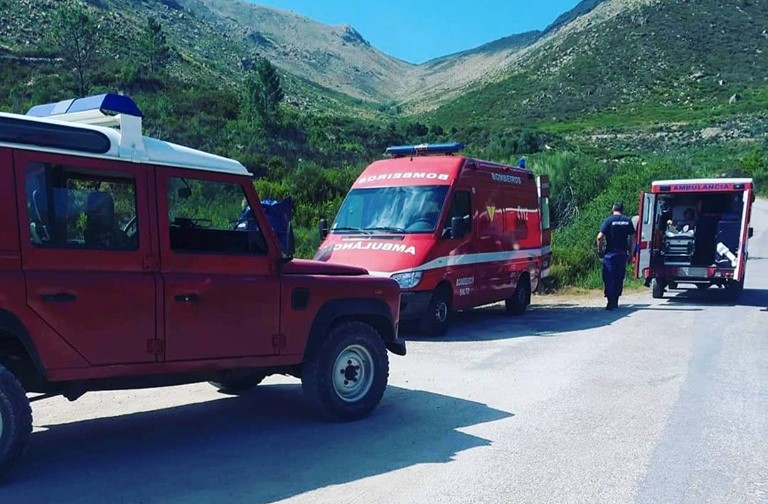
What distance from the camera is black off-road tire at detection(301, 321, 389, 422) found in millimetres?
6637

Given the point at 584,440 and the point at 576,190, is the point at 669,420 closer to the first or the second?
the point at 584,440

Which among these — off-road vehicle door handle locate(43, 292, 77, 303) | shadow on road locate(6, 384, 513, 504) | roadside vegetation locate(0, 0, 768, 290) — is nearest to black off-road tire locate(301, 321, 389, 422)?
shadow on road locate(6, 384, 513, 504)

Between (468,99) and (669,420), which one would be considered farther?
(468,99)

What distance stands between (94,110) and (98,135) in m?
0.48

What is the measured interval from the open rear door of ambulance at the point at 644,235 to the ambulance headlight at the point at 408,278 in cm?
735

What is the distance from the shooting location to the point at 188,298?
5.65m

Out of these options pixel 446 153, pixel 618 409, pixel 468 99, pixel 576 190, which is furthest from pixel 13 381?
pixel 468 99

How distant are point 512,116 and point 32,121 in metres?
79.0

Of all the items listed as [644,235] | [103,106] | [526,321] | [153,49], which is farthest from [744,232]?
[153,49]

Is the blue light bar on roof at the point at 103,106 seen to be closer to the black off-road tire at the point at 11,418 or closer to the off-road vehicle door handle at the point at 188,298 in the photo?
the off-road vehicle door handle at the point at 188,298

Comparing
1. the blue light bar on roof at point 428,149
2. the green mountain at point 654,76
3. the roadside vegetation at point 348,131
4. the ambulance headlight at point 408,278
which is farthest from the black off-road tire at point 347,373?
the green mountain at point 654,76

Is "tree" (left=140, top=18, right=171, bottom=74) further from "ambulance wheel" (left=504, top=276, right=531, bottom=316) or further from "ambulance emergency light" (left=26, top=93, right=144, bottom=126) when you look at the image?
"ambulance emergency light" (left=26, top=93, right=144, bottom=126)

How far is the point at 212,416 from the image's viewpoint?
698cm

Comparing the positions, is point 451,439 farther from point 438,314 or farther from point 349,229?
point 349,229
